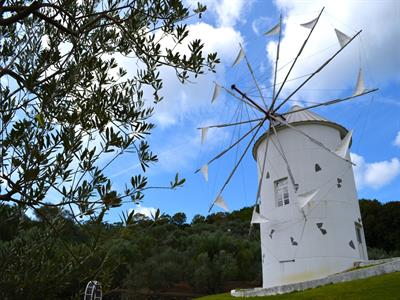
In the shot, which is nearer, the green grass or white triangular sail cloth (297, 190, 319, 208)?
the green grass

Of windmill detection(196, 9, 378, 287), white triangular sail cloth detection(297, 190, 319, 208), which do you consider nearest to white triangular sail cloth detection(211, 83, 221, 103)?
windmill detection(196, 9, 378, 287)

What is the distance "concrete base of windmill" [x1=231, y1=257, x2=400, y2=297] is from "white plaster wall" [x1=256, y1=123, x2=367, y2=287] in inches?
32.8

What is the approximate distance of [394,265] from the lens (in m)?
12.9

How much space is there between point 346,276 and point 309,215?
123 inches

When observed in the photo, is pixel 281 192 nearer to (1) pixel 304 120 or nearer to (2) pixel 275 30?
(1) pixel 304 120

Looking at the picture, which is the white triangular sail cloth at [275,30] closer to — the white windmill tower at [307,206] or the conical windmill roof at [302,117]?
the conical windmill roof at [302,117]

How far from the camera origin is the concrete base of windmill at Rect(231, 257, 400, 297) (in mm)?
12984

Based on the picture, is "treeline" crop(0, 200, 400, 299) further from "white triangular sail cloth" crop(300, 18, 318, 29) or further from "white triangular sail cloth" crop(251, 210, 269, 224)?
"white triangular sail cloth" crop(300, 18, 318, 29)

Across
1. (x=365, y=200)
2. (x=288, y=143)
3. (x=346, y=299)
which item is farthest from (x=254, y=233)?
(x=346, y=299)

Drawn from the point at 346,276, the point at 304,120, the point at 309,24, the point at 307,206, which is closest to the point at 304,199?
the point at 307,206

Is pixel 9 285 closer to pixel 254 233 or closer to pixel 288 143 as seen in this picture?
pixel 288 143

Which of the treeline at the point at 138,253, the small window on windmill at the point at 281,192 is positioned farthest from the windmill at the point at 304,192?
the treeline at the point at 138,253

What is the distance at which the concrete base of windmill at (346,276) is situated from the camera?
13.0 meters

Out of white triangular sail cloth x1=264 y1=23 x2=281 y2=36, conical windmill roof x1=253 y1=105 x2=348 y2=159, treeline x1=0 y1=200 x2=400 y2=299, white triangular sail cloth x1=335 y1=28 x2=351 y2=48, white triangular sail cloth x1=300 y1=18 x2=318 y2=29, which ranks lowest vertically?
treeline x1=0 y1=200 x2=400 y2=299
